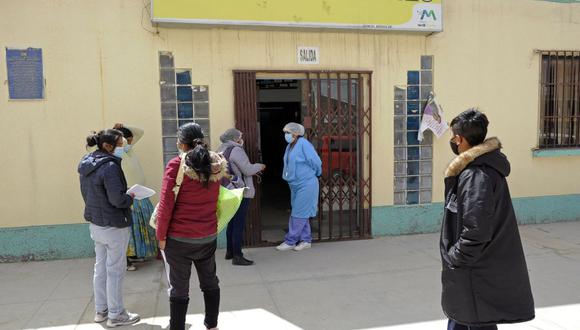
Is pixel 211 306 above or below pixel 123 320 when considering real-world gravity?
above

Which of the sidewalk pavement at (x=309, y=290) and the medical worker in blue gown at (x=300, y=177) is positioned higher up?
the medical worker in blue gown at (x=300, y=177)

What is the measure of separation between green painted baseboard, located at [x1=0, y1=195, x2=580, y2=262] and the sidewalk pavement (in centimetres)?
14

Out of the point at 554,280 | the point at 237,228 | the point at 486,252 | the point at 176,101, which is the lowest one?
the point at 554,280

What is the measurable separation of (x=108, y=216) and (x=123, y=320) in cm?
84

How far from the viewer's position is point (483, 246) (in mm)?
2334

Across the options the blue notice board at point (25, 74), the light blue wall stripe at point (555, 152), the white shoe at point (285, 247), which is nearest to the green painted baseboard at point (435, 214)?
the light blue wall stripe at point (555, 152)

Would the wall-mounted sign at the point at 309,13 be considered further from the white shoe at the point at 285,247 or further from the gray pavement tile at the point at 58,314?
the gray pavement tile at the point at 58,314

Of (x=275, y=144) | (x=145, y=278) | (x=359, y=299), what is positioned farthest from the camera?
(x=275, y=144)

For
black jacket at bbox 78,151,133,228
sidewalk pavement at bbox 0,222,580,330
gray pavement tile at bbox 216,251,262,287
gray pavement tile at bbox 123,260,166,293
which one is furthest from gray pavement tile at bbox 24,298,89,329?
gray pavement tile at bbox 216,251,262,287

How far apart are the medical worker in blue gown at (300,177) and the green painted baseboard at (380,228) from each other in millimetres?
902

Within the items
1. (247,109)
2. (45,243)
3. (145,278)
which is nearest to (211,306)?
(145,278)

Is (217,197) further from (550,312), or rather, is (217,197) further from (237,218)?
(550,312)

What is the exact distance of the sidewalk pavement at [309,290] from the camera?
368 cm

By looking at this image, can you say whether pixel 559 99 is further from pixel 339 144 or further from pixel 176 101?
pixel 176 101
